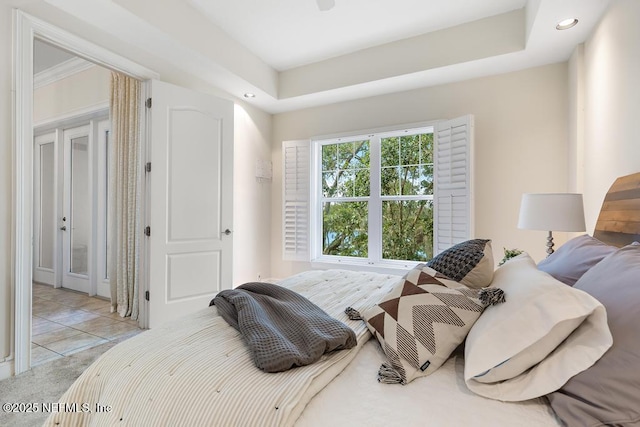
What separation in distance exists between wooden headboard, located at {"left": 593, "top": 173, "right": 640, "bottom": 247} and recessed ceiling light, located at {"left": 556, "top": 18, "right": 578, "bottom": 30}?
131 centimetres

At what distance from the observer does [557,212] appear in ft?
6.81

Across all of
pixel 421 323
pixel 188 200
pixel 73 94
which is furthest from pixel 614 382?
pixel 73 94

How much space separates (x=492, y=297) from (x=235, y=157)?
3349 mm

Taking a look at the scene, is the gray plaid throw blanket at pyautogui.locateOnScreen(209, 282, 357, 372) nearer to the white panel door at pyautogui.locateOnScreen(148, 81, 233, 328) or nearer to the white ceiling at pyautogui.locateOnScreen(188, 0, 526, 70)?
the white panel door at pyautogui.locateOnScreen(148, 81, 233, 328)

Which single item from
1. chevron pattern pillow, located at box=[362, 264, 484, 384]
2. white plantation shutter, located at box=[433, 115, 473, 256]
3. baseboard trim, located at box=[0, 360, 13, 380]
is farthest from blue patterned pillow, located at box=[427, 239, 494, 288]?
baseboard trim, located at box=[0, 360, 13, 380]

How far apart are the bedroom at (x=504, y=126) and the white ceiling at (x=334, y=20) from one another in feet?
2.15

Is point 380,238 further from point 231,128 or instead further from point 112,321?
point 112,321

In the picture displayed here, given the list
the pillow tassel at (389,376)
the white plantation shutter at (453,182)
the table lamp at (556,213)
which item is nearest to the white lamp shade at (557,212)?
the table lamp at (556,213)

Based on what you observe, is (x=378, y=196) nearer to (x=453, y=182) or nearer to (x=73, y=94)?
(x=453, y=182)

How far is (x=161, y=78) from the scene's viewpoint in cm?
306

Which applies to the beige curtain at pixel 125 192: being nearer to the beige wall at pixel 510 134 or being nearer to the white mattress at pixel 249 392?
the white mattress at pixel 249 392

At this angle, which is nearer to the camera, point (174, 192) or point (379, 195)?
point (174, 192)

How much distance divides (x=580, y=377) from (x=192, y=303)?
122 inches

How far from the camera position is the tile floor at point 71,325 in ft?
8.30
